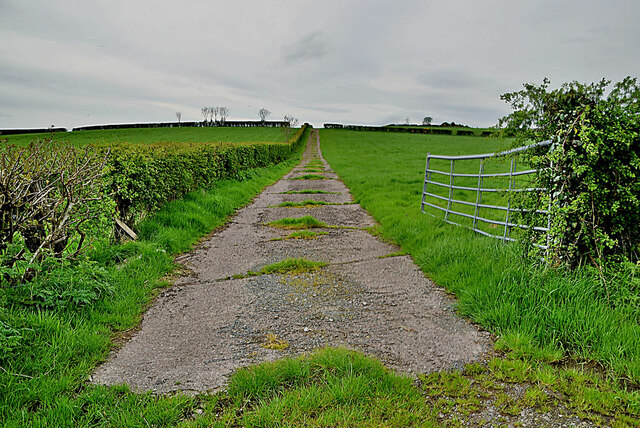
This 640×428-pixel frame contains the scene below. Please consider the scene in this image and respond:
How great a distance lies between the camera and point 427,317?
366 centimetres

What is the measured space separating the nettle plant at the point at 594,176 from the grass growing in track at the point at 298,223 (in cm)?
478

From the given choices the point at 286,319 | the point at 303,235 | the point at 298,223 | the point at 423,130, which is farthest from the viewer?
the point at 423,130

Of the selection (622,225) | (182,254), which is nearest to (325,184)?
(182,254)

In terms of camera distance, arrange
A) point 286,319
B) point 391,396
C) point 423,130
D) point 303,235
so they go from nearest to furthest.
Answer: point 391,396 < point 286,319 < point 303,235 < point 423,130

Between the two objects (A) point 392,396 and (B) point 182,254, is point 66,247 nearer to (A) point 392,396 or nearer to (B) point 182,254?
(B) point 182,254

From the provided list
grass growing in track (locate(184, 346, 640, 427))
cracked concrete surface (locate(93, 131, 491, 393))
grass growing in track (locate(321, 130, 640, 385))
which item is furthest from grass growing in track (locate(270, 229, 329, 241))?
grass growing in track (locate(184, 346, 640, 427))

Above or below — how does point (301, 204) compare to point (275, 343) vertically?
above

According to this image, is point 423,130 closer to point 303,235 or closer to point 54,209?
point 303,235

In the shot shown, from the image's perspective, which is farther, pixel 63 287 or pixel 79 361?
pixel 63 287

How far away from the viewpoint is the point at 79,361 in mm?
2887

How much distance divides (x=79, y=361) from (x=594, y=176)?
4.87 metres

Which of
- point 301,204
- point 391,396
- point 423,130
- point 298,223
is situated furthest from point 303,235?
point 423,130

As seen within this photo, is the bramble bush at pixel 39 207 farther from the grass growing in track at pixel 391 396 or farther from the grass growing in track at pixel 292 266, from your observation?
the grass growing in track at pixel 391 396

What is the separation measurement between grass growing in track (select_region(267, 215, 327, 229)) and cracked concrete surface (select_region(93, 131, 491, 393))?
1.67 m
